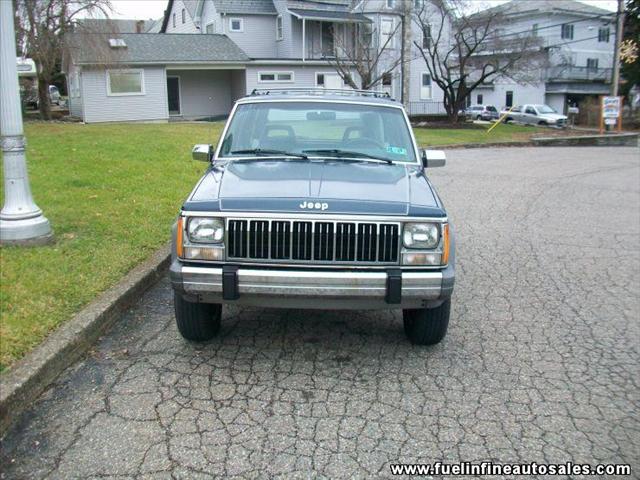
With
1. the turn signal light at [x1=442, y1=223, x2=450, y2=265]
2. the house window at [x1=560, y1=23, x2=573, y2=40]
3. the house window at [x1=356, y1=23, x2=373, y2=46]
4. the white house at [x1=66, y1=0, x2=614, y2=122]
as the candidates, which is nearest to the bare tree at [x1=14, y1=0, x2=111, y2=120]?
the white house at [x1=66, y1=0, x2=614, y2=122]

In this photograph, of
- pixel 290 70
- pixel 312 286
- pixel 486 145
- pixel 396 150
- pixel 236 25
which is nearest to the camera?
pixel 312 286

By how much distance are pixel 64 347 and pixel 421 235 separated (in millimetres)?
2433

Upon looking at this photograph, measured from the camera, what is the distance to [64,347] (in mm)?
4184

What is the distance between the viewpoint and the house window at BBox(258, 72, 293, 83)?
34344 millimetres

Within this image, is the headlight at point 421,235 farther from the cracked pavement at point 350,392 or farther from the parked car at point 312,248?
the cracked pavement at point 350,392

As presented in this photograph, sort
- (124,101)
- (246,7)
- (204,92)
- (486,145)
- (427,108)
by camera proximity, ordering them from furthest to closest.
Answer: (427,108) < (246,7) < (204,92) < (124,101) < (486,145)

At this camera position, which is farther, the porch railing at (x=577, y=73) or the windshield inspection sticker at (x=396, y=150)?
the porch railing at (x=577, y=73)

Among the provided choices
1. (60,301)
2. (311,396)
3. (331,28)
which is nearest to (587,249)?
(311,396)

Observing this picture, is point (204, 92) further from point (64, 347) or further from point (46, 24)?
point (64, 347)

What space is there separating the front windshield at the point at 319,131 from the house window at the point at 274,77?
29591 mm

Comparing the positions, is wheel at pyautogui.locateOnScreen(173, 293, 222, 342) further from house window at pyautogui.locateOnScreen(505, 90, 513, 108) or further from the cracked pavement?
house window at pyautogui.locateOnScreen(505, 90, 513, 108)

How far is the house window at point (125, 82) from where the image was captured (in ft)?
97.7

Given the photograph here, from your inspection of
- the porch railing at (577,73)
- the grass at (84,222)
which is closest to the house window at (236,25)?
the grass at (84,222)

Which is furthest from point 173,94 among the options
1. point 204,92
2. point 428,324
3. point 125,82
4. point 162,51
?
point 428,324
